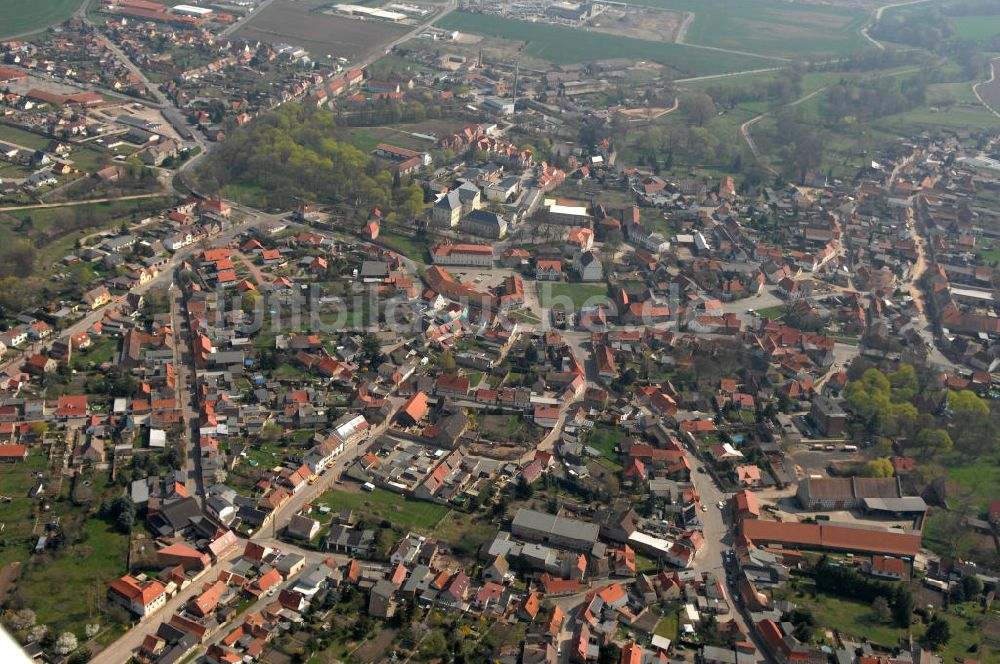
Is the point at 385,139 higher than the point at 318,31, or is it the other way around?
the point at 318,31

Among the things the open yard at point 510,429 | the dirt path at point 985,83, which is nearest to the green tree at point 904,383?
the open yard at point 510,429

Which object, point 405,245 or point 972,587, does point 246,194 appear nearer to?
point 405,245

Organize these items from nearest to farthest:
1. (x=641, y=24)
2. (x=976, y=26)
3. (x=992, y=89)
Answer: (x=992, y=89) → (x=641, y=24) → (x=976, y=26)

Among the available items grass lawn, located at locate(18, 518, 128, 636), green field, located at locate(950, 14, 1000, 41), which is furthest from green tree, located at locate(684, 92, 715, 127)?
grass lawn, located at locate(18, 518, 128, 636)

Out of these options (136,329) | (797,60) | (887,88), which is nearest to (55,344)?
(136,329)

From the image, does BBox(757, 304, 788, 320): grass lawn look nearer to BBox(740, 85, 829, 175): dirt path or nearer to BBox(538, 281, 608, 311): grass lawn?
BBox(538, 281, 608, 311): grass lawn

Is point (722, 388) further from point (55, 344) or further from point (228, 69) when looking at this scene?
point (228, 69)

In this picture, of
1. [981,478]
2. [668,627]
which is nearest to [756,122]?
[981,478]
